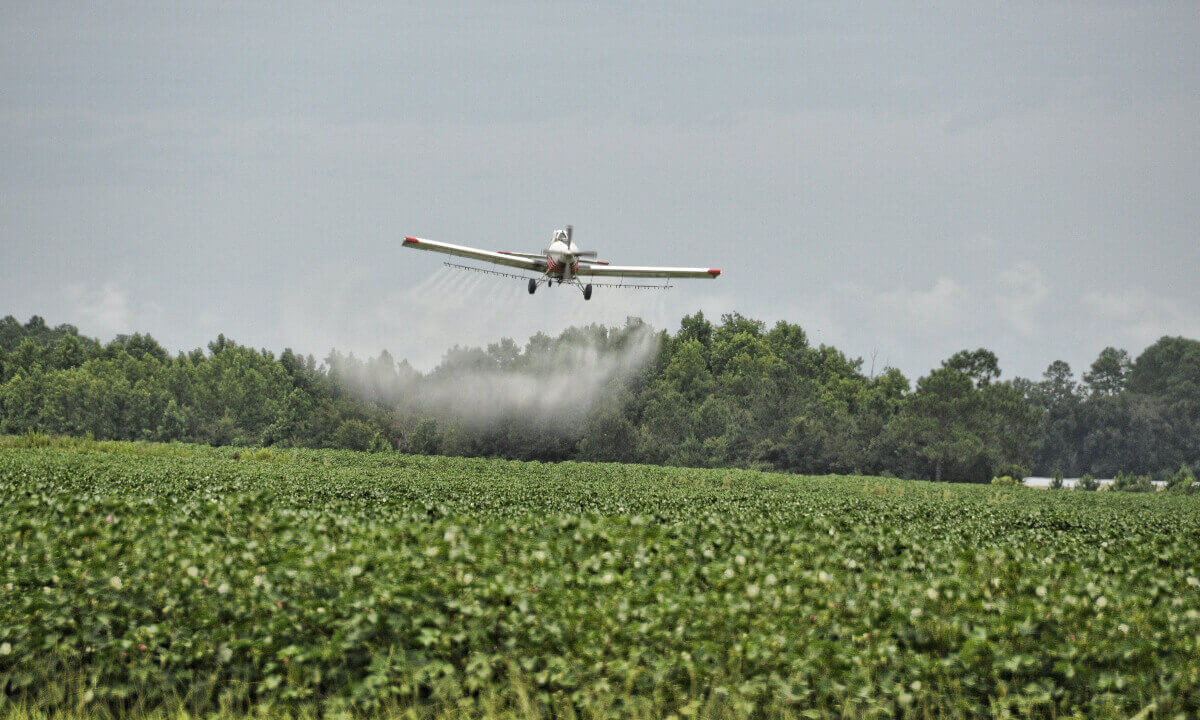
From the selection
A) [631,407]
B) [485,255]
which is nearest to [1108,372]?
[631,407]

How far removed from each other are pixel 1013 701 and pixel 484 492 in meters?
19.0

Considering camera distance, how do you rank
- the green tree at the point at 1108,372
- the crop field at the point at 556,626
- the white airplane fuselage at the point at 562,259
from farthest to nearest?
the green tree at the point at 1108,372 < the white airplane fuselage at the point at 562,259 < the crop field at the point at 556,626

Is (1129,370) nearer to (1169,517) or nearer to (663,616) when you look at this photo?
(1169,517)

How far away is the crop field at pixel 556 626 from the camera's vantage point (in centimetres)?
812

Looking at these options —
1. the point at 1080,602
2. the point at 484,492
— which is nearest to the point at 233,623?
the point at 1080,602

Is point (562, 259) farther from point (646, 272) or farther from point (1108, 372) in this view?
point (1108, 372)

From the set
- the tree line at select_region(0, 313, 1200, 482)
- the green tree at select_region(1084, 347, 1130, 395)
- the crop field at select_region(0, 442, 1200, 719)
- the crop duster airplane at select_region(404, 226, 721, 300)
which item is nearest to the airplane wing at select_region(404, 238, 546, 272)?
the crop duster airplane at select_region(404, 226, 721, 300)

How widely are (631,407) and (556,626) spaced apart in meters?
75.5

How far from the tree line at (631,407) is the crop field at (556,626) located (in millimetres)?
68765

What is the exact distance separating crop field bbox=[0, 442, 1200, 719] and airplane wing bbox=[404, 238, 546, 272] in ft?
86.3

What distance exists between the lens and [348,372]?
3976 inches

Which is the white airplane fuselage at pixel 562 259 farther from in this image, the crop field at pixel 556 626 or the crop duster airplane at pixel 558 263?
the crop field at pixel 556 626

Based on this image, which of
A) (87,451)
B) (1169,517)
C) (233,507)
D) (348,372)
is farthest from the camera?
(348,372)

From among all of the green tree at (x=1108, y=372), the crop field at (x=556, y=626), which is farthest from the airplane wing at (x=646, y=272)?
the green tree at (x=1108, y=372)
